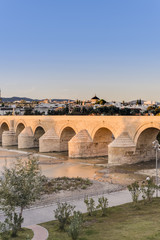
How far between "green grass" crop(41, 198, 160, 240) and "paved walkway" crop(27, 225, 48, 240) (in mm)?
153

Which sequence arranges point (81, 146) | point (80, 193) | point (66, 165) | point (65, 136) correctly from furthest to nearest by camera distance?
1. point (65, 136)
2. point (81, 146)
3. point (66, 165)
4. point (80, 193)

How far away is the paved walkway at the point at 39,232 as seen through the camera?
8992mm

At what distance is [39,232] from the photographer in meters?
9.47

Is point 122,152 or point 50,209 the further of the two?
point 122,152

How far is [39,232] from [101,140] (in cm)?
2199

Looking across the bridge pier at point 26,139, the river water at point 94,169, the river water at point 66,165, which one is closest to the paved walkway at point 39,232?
the river water at point 94,169

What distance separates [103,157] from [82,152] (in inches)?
87.9

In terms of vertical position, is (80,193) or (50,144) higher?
(50,144)

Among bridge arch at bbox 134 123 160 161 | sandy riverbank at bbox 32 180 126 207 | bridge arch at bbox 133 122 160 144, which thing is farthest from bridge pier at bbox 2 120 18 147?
sandy riverbank at bbox 32 180 126 207

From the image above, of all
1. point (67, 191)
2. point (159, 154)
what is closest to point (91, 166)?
point (159, 154)

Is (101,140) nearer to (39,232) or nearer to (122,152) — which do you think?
(122,152)

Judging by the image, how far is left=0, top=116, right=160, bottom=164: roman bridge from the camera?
25469mm

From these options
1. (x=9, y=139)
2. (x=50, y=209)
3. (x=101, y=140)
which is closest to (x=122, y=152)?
(x=101, y=140)

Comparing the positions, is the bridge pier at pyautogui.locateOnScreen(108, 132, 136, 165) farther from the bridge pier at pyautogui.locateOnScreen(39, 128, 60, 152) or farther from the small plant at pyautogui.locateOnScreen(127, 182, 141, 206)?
the small plant at pyautogui.locateOnScreen(127, 182, 141, 206)
